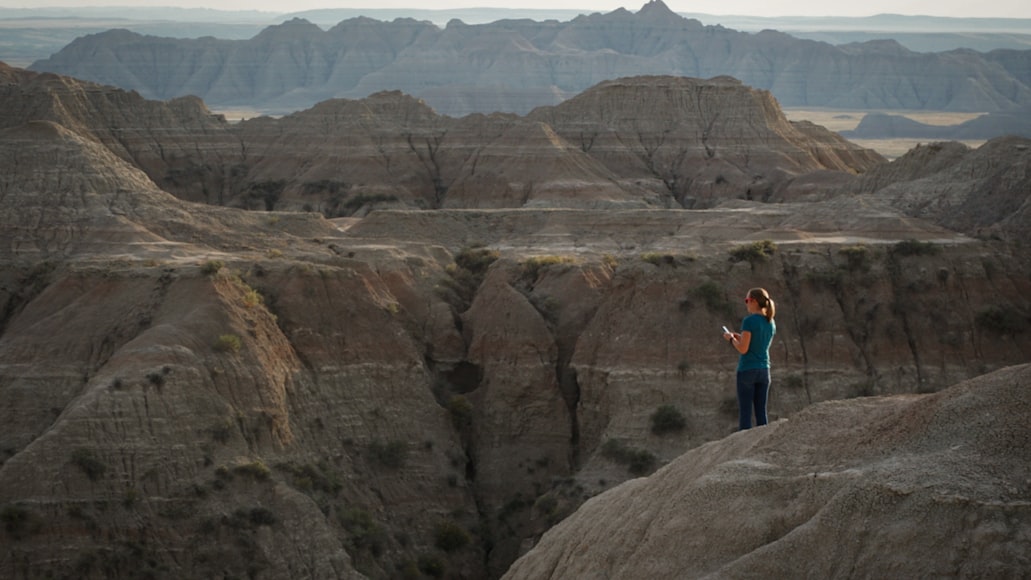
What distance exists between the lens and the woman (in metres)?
25.5

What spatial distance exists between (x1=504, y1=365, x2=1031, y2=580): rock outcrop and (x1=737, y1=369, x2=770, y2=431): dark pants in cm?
172

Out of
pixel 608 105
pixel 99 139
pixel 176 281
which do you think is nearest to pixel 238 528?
pixel 176 281

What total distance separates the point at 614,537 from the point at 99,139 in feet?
289

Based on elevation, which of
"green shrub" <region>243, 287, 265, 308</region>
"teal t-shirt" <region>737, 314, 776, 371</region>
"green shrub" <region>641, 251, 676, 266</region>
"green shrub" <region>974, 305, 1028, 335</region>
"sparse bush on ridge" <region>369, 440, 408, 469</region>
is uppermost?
"teal t-shirt" <region>737, 314, 776, 371</region>

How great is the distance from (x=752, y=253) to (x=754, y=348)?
32369 millimetres

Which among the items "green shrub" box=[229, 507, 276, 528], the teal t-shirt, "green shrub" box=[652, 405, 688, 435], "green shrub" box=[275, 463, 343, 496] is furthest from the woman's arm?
"green shrub" box=[652, 405, 688, 435]

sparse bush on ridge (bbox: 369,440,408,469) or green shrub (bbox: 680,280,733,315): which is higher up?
green shrub (bbox: 680,280,733,315)

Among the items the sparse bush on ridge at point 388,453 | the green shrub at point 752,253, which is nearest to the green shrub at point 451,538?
the sparse bush on ridge at point 388,453

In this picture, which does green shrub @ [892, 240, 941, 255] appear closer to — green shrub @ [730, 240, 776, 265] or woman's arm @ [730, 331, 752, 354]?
green shrub @ [730, 240, 776, 265]

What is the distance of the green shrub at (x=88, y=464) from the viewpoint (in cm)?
4500

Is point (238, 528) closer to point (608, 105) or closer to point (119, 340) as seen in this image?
point (119, 340)

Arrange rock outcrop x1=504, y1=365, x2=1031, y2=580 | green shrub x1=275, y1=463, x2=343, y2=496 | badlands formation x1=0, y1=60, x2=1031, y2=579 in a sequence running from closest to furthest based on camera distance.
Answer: rock outcrop x1=504, y1=365, x2=1031, y2=580 < badlands formation x1=0, y1=60, x2=1031, y2=579 < green shrub x1=275, y1=463, x2=343, y2=496

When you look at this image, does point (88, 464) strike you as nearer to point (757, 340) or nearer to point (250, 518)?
point (250, 518)

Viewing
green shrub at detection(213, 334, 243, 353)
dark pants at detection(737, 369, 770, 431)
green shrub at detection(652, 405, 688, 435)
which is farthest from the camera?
green shrub at detection(652, 405, 688, 435)
